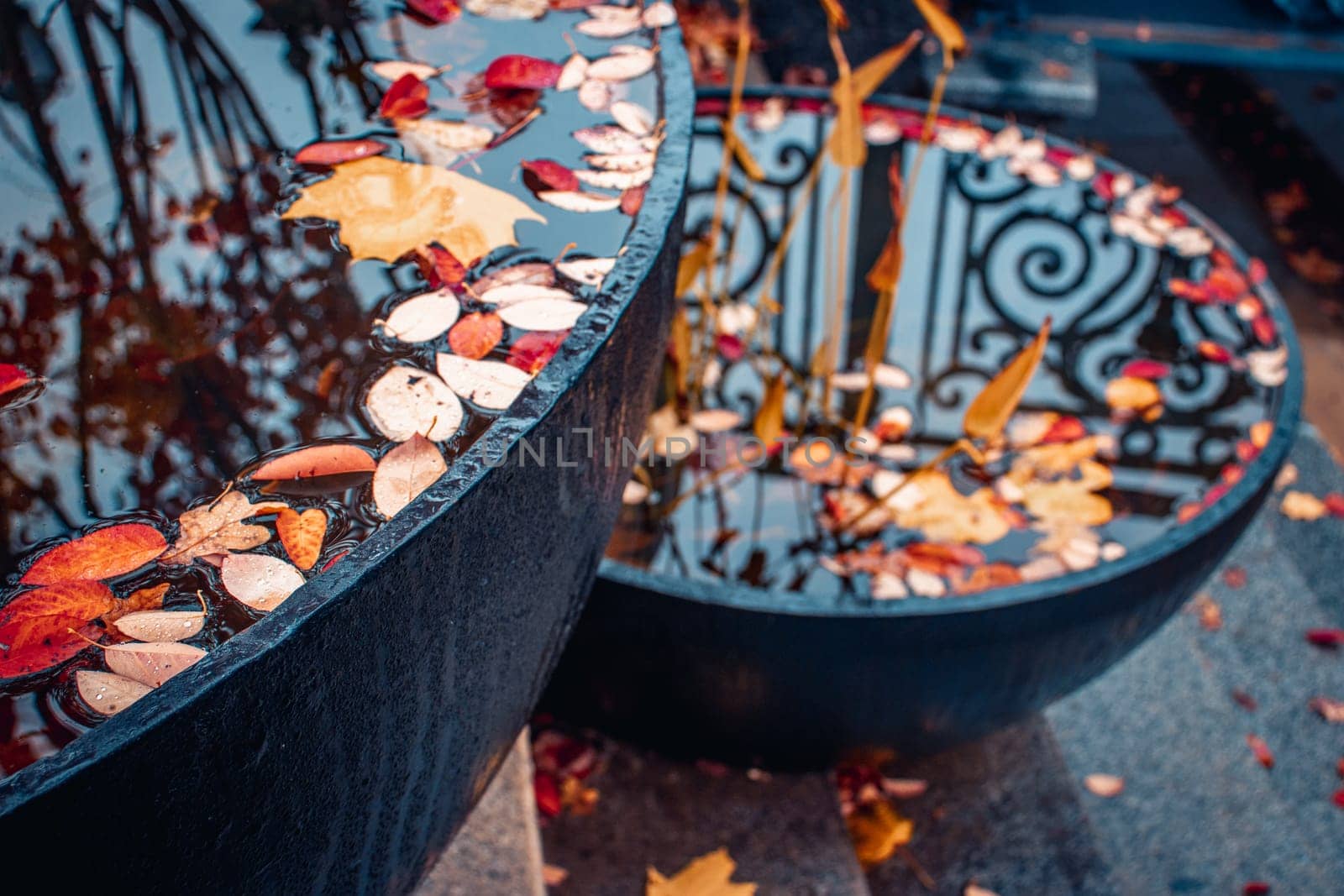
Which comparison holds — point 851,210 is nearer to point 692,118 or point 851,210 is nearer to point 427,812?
point 692,118

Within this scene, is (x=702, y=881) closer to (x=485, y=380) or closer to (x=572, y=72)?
(x=485, y=380)

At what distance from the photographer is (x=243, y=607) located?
33.9 inches

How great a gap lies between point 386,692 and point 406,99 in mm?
874

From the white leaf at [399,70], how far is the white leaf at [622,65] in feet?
0.73

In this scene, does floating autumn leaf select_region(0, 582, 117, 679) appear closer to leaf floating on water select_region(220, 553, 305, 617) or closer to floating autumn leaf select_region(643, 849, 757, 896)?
leaf floating on water select_region(220, 553, 305, 617)

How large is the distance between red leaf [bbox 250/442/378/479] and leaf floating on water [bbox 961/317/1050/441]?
760 mm

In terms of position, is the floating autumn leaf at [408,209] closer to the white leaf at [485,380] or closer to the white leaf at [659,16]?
the white leaf at [485,380]

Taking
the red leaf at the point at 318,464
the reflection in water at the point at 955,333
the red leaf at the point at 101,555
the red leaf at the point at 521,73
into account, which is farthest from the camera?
the reflection in water at the point at 955,333

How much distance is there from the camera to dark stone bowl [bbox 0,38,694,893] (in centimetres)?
70

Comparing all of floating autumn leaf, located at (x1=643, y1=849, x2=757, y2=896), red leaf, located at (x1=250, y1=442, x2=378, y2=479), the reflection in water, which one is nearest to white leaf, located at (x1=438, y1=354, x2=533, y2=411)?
red leaf, located at (x1=250, y1=442, x2=378, y2=479)

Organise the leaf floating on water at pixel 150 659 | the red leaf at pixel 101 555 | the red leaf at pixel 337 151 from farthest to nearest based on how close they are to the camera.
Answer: the red leaf at pixel 337 151, the red leaf at pixel 101 555, the leaf floating on water at pixel 150 659

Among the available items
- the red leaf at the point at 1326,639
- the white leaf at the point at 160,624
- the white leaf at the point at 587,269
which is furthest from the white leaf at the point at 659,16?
the red leaf at the point at 1326,639

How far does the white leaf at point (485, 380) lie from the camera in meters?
1.05

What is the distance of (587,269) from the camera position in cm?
120
